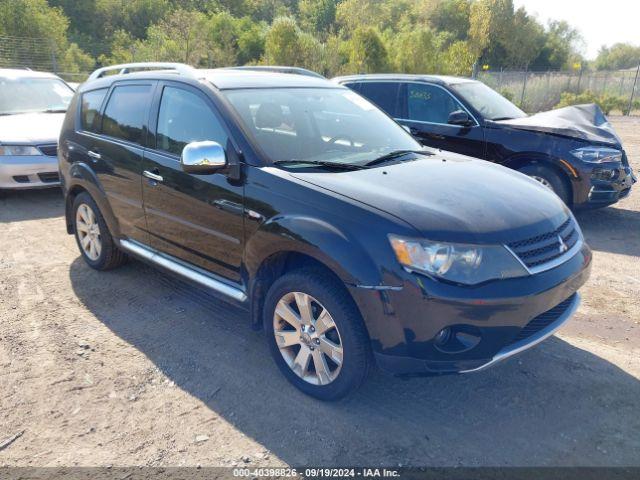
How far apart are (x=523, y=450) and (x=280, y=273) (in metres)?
1.63

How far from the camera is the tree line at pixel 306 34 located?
2162 cm

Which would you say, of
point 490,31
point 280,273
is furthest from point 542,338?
point 490,31

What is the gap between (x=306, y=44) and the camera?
21.5m

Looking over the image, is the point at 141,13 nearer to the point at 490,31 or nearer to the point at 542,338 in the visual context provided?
the point at 490,31

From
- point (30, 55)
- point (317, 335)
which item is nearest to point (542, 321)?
point (317, 335)

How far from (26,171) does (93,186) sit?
3.36 m

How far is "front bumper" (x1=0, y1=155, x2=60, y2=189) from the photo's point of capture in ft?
23.5

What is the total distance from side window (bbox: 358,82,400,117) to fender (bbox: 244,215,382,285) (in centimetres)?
495

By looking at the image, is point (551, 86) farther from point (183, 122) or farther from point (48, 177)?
point (183, 122)

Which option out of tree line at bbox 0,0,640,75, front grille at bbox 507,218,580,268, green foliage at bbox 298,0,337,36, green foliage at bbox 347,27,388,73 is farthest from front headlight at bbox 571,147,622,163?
green foliage at bbox 298,0,337,36

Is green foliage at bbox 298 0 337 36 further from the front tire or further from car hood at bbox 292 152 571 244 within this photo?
the front tire

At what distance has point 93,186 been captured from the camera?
15.1 feet

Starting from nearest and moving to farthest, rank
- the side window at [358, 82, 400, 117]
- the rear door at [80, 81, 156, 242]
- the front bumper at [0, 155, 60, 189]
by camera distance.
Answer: the rear door at [80, 81, 156, 242], the front bumper at [0, 155, 60, 189], the side window at [358, 82, 400, 117]

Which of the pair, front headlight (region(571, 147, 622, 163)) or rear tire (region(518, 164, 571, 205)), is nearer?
front headlight (region(571, 147, 622, 163))
